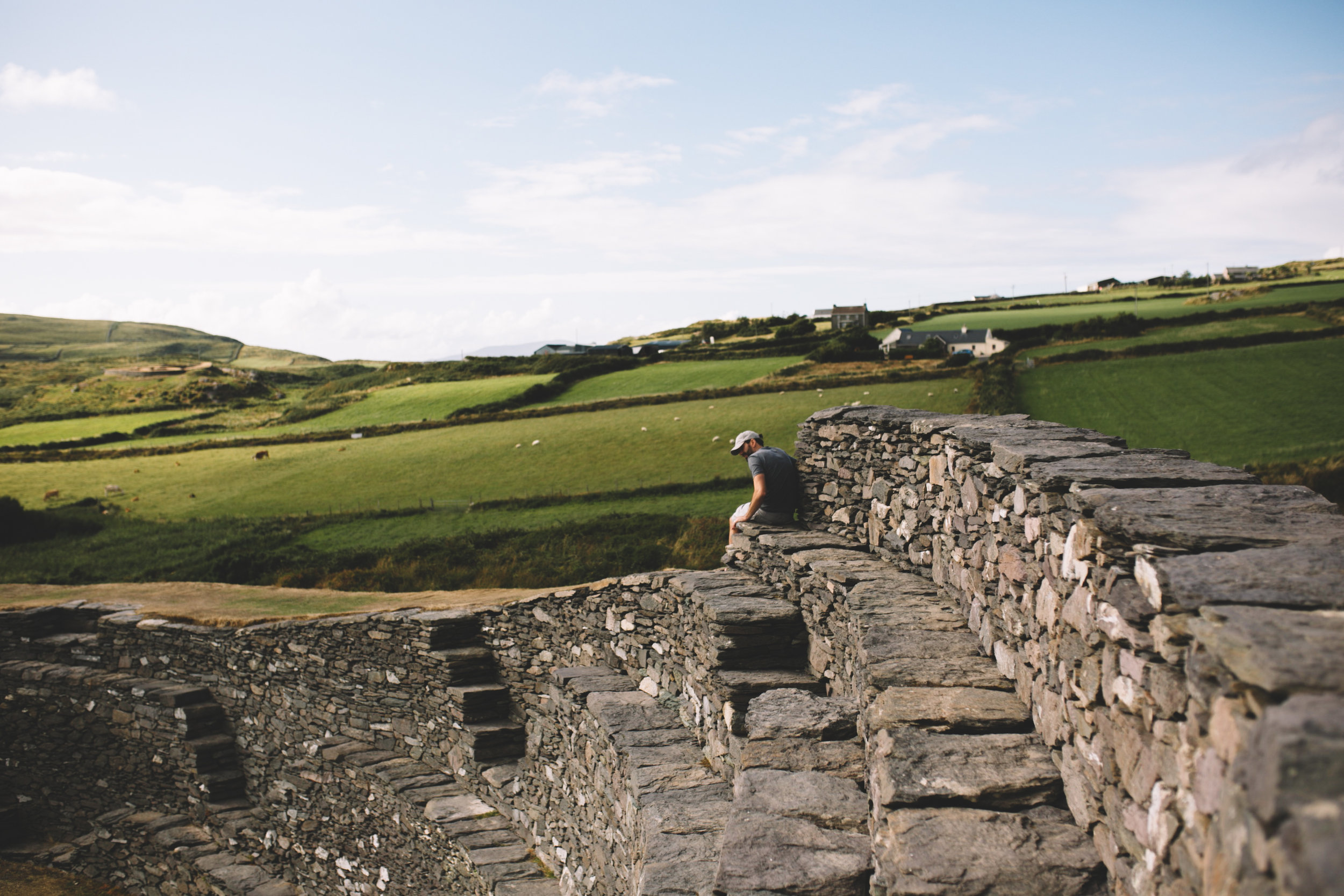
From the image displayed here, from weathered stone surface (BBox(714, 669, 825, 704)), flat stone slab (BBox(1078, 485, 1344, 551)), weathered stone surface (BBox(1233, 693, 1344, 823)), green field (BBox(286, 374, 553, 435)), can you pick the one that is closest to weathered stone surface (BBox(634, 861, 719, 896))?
weathered stone surface (BBox(714, 669, 825, 704))

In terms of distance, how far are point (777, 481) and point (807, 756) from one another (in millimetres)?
4213

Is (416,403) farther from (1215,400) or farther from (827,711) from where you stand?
(827,711)

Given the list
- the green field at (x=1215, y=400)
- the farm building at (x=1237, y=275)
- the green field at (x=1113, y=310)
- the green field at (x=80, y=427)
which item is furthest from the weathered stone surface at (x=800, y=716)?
the farm building at (x=1237, y=275)

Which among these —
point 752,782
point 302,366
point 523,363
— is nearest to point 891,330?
point 523,363

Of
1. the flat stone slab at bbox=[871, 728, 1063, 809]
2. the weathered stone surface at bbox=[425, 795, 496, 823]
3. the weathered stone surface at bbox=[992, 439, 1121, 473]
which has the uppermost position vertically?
the weathered stone surface at bbox=[992, 439, 1121, 473]

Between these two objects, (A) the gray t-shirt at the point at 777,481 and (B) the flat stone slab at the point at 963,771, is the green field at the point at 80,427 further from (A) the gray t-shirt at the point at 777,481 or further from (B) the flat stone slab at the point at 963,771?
(B) the flat stone slab at the point at 963,771

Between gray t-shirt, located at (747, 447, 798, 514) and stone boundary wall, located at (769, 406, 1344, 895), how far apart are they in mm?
3588

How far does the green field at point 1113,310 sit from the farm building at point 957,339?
2.14 metres

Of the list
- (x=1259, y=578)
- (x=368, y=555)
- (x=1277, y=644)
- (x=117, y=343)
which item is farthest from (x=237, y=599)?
(x=117, y=343)

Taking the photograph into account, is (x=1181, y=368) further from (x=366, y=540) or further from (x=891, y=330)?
(x=891, y=330)

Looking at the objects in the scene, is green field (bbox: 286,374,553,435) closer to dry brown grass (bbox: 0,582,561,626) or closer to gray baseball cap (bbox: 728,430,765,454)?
dry brown grass (bbox: 0,582,561,626)

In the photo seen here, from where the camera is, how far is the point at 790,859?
12.9 ft

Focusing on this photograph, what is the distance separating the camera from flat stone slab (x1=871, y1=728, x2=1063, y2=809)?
3.36 m

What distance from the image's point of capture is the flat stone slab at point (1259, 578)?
2.22 meters
